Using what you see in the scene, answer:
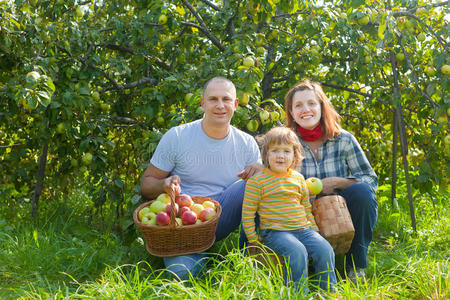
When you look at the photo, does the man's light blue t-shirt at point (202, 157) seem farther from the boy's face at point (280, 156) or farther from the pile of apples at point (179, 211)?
the boy's face at point (280, 156)

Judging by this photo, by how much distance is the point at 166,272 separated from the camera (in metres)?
2.28

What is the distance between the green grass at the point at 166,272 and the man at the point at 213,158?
32 centimetres

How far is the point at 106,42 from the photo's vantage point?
3676mm

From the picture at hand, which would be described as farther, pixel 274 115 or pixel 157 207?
pixel 274 115

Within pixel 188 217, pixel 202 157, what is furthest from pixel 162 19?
pixel 188 217

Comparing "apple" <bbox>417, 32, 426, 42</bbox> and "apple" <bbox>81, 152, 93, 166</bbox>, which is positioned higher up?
"apple" <bbox>417, 32, 426, 42</bbox>

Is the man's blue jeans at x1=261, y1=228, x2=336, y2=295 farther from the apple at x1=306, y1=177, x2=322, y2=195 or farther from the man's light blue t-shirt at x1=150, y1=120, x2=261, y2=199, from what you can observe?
the man's light blue t-shirt at x1=150, y1=120, x2=261, y2=199

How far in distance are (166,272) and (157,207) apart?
1.20 ft

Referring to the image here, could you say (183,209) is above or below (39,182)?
below

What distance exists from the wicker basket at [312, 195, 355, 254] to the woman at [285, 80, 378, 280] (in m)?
0.15

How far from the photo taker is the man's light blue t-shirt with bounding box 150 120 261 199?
238 cm

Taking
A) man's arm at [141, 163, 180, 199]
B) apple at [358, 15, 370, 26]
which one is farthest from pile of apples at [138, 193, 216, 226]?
apple at [358, 15, 370, 26]

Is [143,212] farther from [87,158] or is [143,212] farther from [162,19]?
[162,19]

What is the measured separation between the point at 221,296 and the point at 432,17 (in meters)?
2.63
